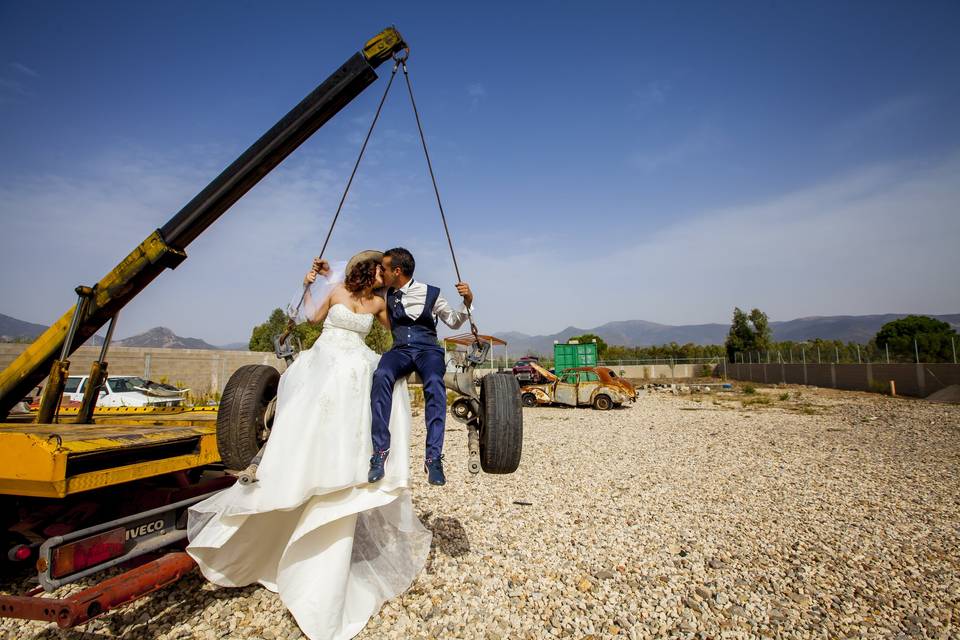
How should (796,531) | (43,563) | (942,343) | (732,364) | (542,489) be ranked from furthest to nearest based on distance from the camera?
1. (732,364)
2. (942,343)
3. (542,489)
4. (796,531)
5. (43,563)

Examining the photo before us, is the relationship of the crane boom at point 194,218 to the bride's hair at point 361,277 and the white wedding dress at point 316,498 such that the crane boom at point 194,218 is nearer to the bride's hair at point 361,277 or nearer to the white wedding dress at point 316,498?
the bride's hair at point 361,277

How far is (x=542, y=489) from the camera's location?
7.23m

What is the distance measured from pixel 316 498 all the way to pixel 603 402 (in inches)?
669

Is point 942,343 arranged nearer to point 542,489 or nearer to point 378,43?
point 542,489

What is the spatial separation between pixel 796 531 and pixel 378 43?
6.66m

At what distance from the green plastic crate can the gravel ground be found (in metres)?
22.7

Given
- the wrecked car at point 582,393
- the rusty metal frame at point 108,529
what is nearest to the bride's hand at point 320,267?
the rusty metal frame at point 108,529

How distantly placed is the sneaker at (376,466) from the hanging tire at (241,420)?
0.80m

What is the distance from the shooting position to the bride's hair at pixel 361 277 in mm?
3615

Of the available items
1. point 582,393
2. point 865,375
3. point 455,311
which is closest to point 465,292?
point 455,311

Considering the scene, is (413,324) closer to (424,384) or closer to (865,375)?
(424,384)

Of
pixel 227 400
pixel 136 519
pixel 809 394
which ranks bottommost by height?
pixel 809 394

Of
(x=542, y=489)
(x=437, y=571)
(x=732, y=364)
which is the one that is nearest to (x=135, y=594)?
(x=437, y=571)

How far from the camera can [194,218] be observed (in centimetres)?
410
